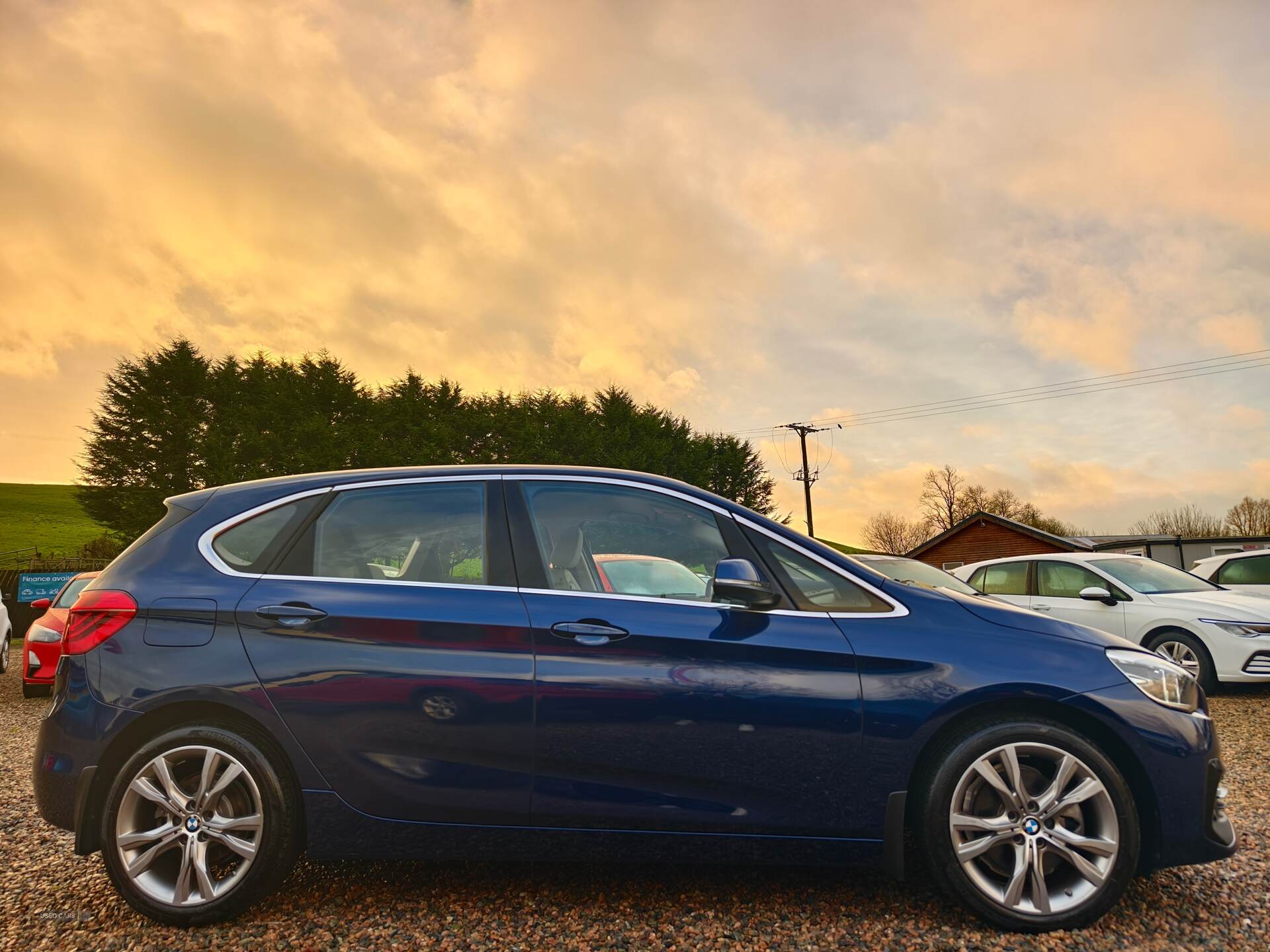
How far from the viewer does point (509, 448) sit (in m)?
45.3

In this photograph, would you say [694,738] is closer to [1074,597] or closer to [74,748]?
[74,748]

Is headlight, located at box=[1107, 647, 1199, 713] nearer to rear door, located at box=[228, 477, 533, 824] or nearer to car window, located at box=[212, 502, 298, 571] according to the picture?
rear door, located at box=[228, 477, 533, 824]

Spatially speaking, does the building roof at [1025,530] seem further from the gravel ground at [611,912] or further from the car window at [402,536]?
the car window at [402,536]

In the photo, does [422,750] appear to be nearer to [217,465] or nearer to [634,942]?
[634,942]

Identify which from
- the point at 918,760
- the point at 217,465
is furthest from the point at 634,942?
the point at 217,465

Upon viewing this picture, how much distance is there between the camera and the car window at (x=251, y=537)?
3.06m

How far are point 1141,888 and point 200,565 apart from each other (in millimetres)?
3831

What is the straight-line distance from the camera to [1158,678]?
288 centimetres

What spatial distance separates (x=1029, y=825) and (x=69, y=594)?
9220mm

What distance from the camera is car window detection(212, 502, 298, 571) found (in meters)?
3.06

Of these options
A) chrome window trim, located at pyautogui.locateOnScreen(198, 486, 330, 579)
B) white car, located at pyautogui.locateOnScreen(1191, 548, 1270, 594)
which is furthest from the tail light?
white car, located at pyautogui.locateOnScreen(1191, 548, 1270, 594)

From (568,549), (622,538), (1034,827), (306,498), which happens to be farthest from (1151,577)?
(306,498)

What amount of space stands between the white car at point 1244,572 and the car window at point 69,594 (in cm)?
1312

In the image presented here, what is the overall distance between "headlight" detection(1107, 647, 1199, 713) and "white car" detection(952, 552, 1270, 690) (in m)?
4.55
